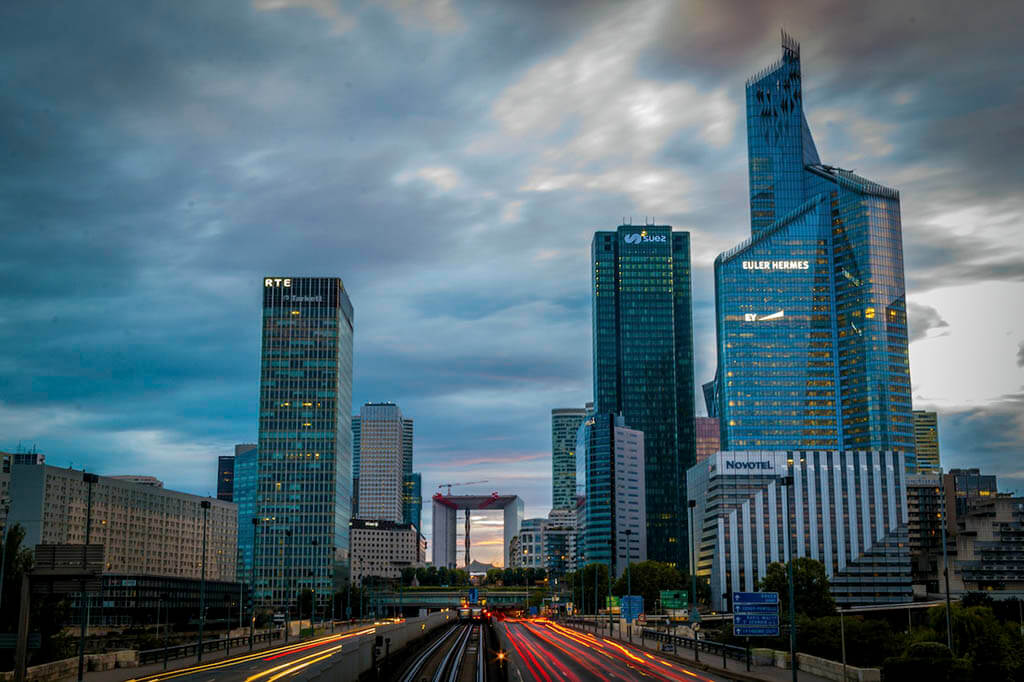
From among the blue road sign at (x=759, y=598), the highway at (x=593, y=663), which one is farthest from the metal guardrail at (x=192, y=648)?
the blue road sign at (x=759, y=598)

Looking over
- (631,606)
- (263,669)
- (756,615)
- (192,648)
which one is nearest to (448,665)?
(192,648)

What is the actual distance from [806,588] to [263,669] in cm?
12521

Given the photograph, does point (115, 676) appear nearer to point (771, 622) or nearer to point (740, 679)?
point (740, 679)

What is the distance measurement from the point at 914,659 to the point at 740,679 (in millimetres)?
12785

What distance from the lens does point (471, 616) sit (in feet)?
571

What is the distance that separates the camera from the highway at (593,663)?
208ft

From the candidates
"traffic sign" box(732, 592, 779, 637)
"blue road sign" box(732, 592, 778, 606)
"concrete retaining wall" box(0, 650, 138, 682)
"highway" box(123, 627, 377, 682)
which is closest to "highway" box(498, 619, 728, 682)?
"traffic sign" box(732, 592, 779, 637)

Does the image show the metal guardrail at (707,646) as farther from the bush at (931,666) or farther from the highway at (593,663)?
the bush at (931,666)

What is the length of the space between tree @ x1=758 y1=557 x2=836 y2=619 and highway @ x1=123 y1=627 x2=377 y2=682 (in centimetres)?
9172

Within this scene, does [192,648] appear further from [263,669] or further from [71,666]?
[263,669]

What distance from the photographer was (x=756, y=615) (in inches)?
2694

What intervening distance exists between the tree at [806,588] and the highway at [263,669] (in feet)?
301

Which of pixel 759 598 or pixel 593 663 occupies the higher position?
pixel 759 598

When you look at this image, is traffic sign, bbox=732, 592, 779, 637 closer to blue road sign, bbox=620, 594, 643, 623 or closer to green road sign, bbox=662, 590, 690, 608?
blue road sign, bbox=620, 594, 643, 623
